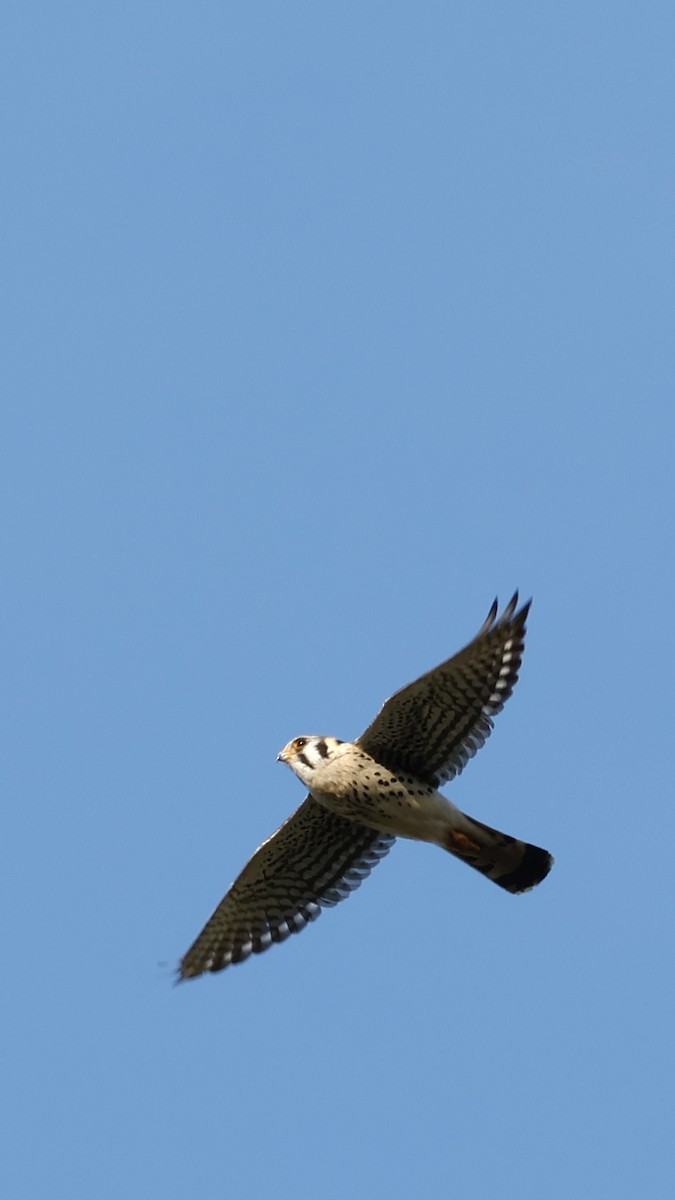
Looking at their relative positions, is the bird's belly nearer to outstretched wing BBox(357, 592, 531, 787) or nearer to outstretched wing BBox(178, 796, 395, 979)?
outstretched wing BBox(357, 592, 531, 787)

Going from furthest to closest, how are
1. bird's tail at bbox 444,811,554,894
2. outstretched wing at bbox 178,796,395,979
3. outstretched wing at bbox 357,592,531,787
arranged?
outstretched wing at bbox 178,796,395,979
bird's tail at bbox 444,811,554,894
outstretched wing at bbox 357,592,531,787

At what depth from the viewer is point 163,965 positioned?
1595cm

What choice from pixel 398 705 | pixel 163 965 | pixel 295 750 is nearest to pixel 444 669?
pixel 398 705

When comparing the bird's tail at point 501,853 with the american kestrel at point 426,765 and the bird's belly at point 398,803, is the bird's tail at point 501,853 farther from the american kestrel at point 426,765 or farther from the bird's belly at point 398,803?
the bird's belly at point 398,803

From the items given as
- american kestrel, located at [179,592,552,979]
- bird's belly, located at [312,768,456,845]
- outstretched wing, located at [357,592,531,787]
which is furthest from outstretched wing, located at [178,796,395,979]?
outstretched wing, located at [357,592,531,787]

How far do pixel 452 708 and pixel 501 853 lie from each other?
1154 mm

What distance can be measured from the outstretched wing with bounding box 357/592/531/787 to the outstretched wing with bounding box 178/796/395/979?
0.99 m

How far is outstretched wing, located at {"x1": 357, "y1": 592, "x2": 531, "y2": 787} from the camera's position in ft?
47.2

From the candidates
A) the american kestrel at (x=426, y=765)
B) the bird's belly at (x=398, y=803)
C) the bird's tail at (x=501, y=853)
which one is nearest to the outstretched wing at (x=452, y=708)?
the american kestrel at (x=426, y=765)

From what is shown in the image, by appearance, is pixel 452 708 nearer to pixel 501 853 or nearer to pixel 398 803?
pixel 398 803

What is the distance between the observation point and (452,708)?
14.6 metres

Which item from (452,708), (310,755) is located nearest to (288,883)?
(310,755)

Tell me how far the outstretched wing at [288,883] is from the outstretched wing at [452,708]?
99 cm

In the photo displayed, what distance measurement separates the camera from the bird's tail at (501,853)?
1456 centimetres
